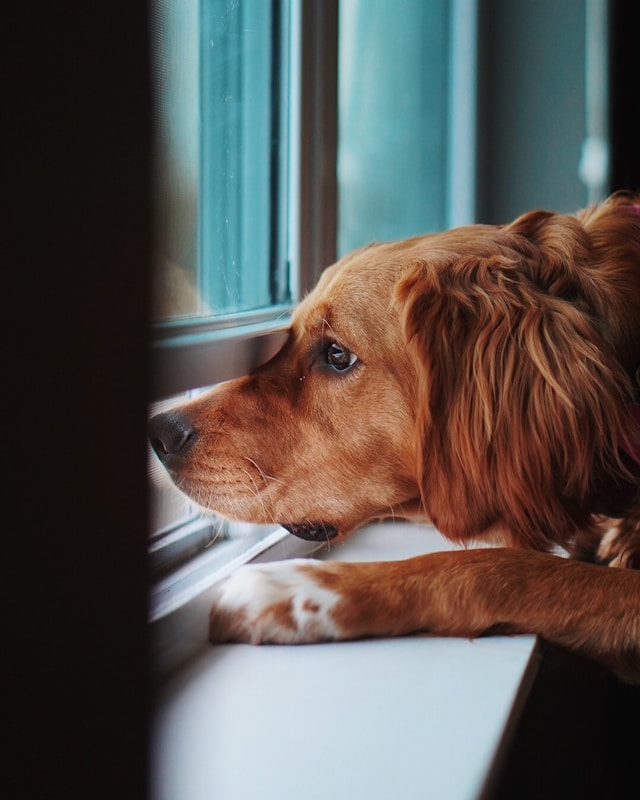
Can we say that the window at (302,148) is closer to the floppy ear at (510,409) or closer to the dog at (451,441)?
the dog at (451,441)

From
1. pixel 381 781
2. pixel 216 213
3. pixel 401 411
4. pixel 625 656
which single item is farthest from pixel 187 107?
pixel 625 656

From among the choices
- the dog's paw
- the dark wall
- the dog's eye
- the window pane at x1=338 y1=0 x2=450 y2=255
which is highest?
the window pane at x1=338 y1=0 x2=450 y2=255

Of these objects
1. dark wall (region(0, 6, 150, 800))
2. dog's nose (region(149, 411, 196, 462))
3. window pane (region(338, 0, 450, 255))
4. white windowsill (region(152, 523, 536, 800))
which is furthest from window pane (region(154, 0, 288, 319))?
dark wall (region(0, 6, 150, 800))

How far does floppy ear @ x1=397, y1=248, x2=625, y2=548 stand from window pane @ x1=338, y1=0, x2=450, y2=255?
0.82 meters

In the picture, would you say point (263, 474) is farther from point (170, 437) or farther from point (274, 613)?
point (274, 613)

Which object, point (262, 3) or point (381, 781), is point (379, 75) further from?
point (381, 781)

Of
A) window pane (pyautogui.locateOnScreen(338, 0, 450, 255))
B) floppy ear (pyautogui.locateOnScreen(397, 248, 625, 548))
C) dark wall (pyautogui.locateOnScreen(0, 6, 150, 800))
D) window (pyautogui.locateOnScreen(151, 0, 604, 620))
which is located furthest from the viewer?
window pane (pyautogui.locateOnScreen(338, 0, 450, 255))

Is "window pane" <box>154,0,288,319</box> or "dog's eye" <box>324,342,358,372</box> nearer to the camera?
"window pane" <box>154,0,288,319</box>

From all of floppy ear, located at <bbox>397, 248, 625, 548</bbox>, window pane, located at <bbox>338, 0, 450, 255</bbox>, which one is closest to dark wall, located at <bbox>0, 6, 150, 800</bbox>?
floppy ear, located at <bbox>397, 248, 625, 548</bbox>

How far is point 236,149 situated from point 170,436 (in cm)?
56

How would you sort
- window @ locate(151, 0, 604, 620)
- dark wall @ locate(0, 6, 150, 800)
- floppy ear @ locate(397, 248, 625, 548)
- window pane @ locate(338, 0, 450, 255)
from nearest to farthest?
dark wall @ locate(0, 6, 150, 800) < window @ locate(151, 0, 604, 620) < floppy ear @ locate(397, 248, 625, 548) < window pane @ locate(338, 0, 450, 255)

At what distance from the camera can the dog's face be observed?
1.26m

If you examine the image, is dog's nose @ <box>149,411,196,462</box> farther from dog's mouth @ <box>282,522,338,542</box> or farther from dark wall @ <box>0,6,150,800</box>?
dark wall @ <box>0,6,150,800</box>

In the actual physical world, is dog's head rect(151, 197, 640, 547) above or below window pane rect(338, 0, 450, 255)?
below
